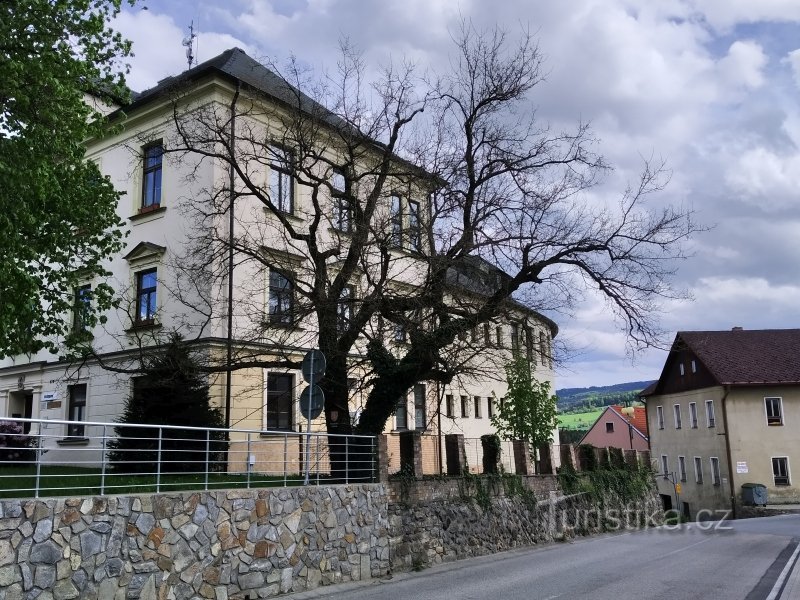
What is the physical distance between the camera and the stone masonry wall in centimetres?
805

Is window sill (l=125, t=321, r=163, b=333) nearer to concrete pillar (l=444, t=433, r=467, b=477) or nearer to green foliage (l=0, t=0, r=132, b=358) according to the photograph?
green foliage (l=0, t=0, r=132, b=358)

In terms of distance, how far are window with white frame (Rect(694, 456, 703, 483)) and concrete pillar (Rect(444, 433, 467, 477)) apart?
37.0 metres

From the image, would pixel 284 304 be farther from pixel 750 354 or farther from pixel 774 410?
pixel 750 354

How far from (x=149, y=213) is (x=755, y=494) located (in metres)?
38.0

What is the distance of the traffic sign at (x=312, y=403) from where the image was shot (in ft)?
41.1

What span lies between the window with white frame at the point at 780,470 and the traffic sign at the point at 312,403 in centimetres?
4173

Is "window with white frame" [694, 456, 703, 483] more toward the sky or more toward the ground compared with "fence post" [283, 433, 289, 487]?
more toward the ground

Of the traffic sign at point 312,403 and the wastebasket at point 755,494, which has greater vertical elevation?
the traffic sign at point 312,403

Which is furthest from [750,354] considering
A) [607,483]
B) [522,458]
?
[522,458]

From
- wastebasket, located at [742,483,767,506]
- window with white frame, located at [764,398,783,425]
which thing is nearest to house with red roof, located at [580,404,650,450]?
window with white frame, located at [764,398,783,425]

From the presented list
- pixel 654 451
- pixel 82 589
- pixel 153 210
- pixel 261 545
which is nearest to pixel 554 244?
pixel 261 545

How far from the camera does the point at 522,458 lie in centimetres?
2145

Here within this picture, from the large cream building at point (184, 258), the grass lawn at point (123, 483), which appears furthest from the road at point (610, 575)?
the large cream building at point (184, 258)

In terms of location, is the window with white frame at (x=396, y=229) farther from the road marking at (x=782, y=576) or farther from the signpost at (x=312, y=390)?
the road marking at (x=782, y=576)
